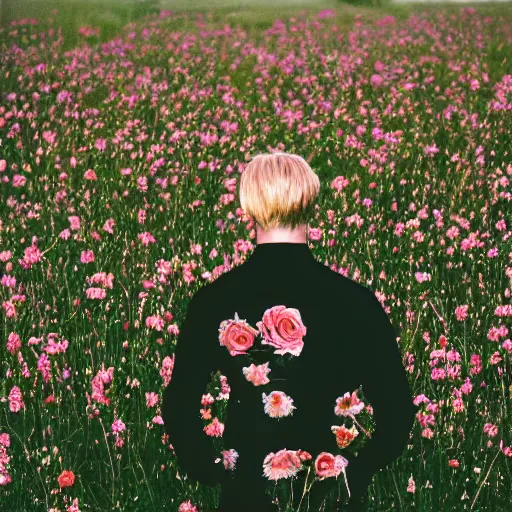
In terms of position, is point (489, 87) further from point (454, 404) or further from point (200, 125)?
point (454, 404)

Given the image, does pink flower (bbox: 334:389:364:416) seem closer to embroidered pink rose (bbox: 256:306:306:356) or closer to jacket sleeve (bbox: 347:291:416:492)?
jacket sleeve (bbox: 347:291:416:492)

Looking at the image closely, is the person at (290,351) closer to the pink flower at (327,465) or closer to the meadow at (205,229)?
the pink flower at (327,465)

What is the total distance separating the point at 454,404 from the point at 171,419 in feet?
8.01

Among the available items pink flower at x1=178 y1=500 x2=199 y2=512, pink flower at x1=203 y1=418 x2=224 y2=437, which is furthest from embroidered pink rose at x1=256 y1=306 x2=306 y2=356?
pink flower at x1=178 y1=500 x2=199 y2=512

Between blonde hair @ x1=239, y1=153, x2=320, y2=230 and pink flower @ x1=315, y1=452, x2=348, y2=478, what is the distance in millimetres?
859

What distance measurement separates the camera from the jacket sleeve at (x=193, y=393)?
331 centimetres

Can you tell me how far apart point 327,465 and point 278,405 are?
11.4 inches

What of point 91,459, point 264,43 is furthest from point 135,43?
point 91,459

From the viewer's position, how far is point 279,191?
10.7ft

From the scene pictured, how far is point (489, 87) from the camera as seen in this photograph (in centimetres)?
1045

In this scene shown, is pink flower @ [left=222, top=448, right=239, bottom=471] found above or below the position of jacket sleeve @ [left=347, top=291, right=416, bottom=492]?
below

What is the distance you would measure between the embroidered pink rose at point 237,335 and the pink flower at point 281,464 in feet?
1.31

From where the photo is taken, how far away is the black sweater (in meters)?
3.22

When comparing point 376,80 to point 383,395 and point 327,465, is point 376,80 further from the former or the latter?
point 327,465
